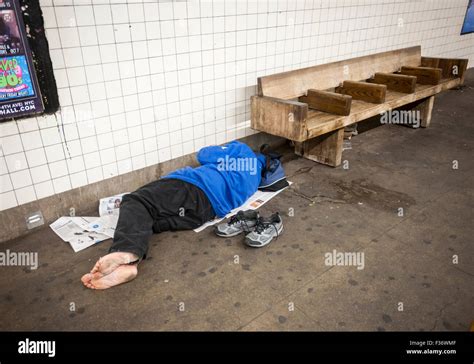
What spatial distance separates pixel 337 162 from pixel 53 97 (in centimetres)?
291

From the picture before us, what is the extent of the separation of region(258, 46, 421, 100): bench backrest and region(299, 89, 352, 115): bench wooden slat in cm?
18

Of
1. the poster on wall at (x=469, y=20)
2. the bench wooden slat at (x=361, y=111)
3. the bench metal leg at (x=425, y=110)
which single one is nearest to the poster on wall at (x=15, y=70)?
the bench wooden slat at (x=361, y=111)

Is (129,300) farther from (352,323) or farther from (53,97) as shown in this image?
(53,97)

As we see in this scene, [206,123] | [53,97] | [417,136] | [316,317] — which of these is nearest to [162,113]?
[206,123]

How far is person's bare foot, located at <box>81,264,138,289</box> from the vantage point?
245 centimetres

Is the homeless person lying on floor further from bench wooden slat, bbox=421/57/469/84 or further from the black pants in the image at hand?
bench wooden slat, bbox=421/57/469/84

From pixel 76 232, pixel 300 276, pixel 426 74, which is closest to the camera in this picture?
pixel 300 276

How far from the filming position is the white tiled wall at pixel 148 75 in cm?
290

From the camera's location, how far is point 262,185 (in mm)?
3678

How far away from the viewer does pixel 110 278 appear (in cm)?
245

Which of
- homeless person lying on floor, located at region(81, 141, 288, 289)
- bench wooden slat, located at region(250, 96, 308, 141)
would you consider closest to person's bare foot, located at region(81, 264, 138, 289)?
homeless person lying on floor, located at region(81, 141, 288, 289)

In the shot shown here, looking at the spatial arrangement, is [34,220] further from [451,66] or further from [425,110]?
[451,66]

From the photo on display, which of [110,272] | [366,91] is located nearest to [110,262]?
[110,272]

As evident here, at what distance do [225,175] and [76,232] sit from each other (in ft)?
4.39
